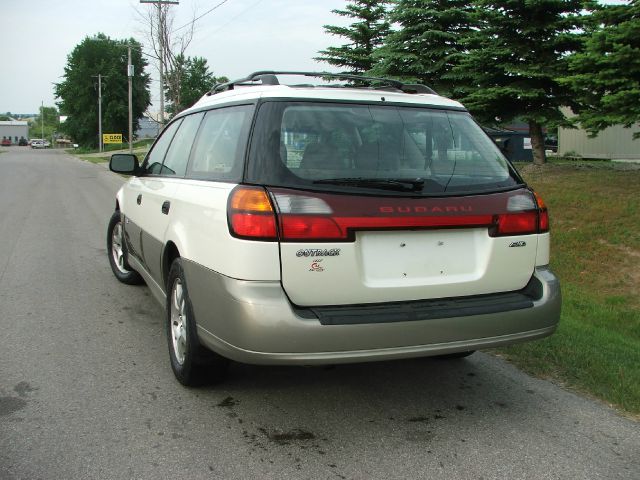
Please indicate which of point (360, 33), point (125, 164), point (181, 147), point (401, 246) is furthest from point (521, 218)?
point (360, 33)

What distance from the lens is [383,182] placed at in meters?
3.19

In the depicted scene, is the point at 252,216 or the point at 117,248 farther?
the point at 117,248

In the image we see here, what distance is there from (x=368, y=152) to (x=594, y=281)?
18.0 ft

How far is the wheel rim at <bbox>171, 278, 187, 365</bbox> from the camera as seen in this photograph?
379 cm

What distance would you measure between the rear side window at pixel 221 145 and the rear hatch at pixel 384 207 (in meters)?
0.15

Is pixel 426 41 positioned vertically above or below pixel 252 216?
above

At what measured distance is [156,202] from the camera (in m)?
4.54

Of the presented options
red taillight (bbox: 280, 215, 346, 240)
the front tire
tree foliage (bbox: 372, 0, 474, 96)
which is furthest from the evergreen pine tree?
red taillight (bbox: 280, 215, 346, 240)

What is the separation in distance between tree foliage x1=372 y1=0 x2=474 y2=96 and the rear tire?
1309cm

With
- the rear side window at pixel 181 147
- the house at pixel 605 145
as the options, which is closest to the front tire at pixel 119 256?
the rear side window at pixel 181 147

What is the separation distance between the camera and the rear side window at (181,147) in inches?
169

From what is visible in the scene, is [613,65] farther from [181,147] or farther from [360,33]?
[360,33]

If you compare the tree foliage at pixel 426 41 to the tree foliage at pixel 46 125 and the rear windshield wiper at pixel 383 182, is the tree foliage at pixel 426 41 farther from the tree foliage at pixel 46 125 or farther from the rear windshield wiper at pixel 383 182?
the tree foliage at pixel 46 125

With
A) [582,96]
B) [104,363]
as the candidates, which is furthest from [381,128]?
[582,96]
